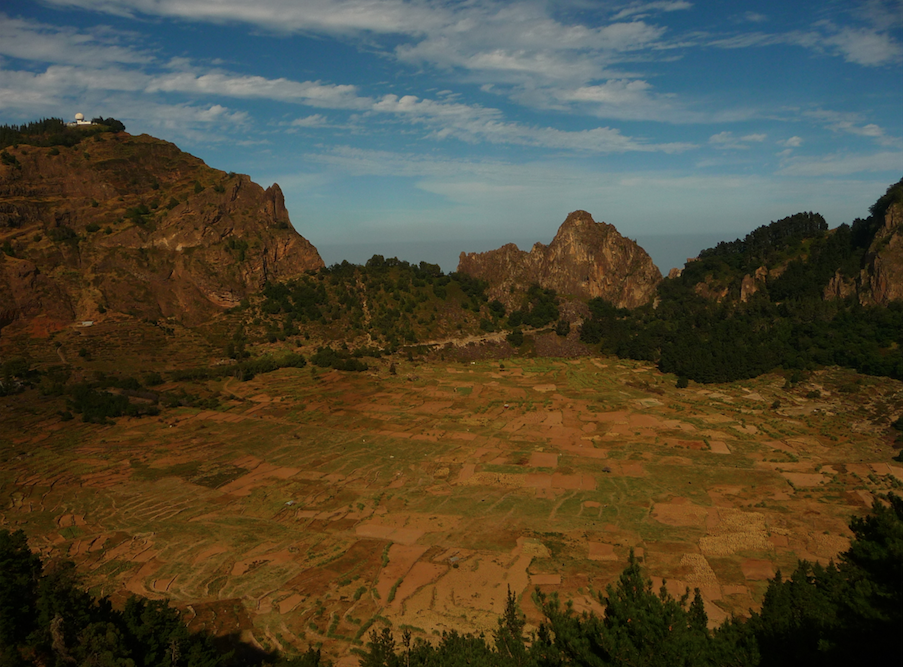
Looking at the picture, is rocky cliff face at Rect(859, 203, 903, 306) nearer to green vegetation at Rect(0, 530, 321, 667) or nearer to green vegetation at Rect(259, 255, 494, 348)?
green vegetation at Rect(259, 255, 494, 348)

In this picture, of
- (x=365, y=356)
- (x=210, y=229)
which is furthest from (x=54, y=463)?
(x=210, y=229)

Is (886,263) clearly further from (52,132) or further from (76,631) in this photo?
(52,132)

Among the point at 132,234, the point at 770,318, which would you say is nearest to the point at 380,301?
the point at 132,234

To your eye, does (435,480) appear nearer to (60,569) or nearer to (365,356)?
(60,569)

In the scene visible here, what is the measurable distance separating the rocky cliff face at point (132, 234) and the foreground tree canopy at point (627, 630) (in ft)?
237

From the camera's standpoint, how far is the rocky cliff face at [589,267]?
121 meters

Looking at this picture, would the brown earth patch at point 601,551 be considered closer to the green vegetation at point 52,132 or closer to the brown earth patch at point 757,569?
the brown earth patch at point 757,569

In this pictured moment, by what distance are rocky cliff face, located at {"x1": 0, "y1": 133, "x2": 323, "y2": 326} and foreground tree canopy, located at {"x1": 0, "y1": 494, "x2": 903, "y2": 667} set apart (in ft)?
237

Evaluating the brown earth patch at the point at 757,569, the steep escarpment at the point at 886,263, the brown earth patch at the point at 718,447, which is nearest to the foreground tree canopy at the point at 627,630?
the brown earth patch at the point at 757,569

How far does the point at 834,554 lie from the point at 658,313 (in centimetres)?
8472

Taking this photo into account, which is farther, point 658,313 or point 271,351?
point 658,313

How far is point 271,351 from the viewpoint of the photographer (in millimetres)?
86062

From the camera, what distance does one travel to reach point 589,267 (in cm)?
12069

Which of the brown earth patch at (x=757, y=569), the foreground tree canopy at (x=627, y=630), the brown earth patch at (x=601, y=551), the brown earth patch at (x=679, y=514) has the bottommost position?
the brown earth patch at (x=601, y=551)
